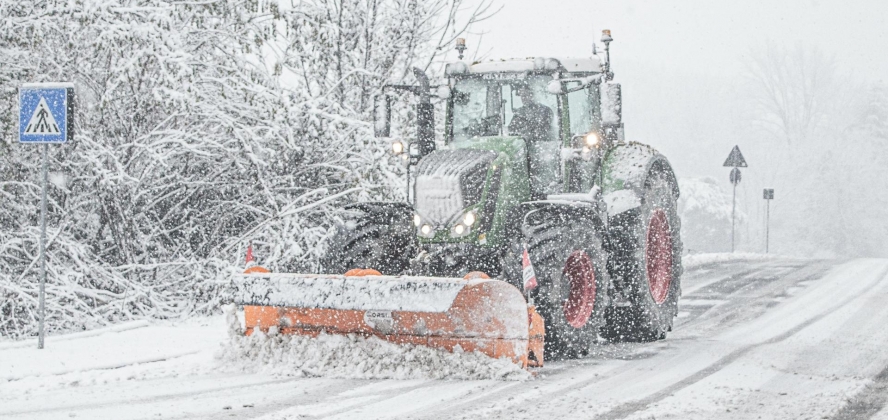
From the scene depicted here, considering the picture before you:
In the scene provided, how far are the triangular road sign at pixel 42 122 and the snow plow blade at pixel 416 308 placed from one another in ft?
7.72

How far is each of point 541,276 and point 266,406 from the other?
2459 mm

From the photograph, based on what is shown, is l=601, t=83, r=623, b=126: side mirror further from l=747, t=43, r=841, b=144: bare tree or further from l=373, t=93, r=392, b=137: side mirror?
l=747, t=43, r=841, b=144: bare tree

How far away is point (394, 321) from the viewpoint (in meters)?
7.13

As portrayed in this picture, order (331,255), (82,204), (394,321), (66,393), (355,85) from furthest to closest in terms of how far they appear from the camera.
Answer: (355,85), (82,204), (331,255), (394,321), (66,393)

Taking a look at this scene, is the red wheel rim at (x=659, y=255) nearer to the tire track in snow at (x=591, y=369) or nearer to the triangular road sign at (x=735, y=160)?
the tire track in snow at (x=591, y=369)

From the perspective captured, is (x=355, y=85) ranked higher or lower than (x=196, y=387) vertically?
higher

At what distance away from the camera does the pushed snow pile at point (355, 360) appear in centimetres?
680

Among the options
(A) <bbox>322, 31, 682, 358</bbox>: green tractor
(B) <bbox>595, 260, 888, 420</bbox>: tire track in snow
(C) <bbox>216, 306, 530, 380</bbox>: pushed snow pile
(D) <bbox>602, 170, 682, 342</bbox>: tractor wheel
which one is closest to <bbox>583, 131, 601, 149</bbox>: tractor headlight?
(A) <bbox>322, 31, 682, 358</bbox>: green tractor

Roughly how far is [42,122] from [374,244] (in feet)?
9.49

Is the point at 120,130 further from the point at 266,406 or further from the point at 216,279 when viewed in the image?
the point at 266,406

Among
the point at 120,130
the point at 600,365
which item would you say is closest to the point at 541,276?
the point at 600,365

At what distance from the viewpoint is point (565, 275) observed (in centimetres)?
798

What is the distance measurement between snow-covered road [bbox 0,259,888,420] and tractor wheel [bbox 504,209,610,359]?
0.23 metres

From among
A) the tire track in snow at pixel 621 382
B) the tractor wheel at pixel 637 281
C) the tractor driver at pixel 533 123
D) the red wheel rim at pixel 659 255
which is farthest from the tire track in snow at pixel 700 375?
the tractor driver at pixel 533 123
